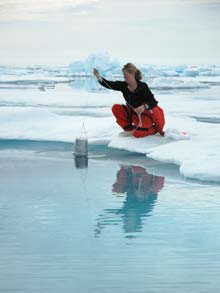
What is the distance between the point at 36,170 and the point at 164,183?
934 mm


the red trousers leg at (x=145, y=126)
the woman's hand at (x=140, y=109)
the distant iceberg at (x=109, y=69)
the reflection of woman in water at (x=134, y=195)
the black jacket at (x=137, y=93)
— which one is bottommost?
the distant iceberg at (x=109, y=69)

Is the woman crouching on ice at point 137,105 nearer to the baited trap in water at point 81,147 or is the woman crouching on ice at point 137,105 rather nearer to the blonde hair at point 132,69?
the blonde hair at point 132,69

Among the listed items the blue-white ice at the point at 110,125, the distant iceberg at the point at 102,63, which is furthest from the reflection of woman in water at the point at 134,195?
the distant iceberg at the point at 102,63

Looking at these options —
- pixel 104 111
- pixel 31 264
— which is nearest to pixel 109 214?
pixel 31 264

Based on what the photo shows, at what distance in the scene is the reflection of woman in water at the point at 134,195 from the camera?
3.22 m

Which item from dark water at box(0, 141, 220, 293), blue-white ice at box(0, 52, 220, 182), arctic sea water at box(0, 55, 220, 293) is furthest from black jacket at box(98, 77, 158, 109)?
dark water at box(0, 141, 220, 293)

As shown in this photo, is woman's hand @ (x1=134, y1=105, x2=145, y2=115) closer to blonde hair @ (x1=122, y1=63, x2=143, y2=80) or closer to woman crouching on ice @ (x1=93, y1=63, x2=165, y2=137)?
woman crouching on ice @ (x1=93, y1=63, x2=165, y2=137)

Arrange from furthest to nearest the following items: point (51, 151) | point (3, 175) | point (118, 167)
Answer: point (51, 151)
point (118, 167)
point (3, 175)

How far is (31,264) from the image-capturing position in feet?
8.37

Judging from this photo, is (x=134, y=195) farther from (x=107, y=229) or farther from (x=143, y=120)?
(x=143, y=120)

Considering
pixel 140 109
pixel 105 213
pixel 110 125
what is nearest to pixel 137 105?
pixel 140 109

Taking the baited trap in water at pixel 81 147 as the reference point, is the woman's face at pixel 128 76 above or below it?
above

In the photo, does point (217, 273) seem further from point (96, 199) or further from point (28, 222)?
point (96, 199)

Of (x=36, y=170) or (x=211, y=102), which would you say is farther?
(x=211, y=102)
